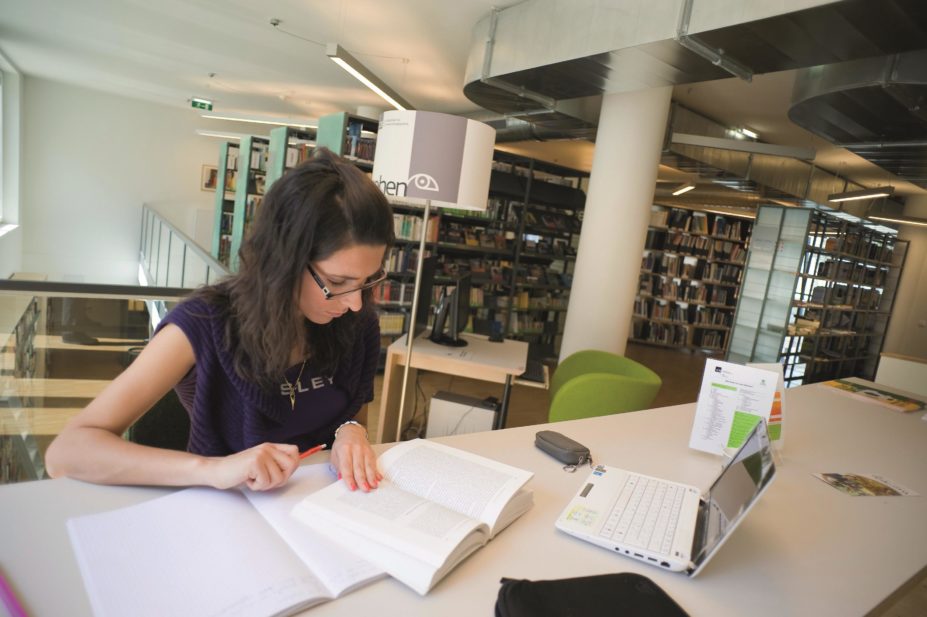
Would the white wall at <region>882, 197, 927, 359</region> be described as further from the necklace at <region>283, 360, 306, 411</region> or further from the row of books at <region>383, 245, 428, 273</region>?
the necklace at <region>283, 360, 306, 411</region>

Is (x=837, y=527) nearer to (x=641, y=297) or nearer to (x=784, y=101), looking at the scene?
(x=784, y=101)

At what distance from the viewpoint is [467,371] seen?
314 centimetres

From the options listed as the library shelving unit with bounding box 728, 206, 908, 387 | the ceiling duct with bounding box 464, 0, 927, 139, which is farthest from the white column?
the library shelving unit with bounding box 728, 206, 908, 387

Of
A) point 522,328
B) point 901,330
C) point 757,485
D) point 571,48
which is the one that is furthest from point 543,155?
point 757,485

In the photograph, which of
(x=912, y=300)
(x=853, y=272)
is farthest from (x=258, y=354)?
(x=912, y=300)

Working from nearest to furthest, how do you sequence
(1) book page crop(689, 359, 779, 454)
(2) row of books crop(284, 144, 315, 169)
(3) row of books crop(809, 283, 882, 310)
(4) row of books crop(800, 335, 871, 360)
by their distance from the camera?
(1) book page crop(689, 359, 779, 454), (2) row of books crop(284, 144, 315, 169), (3) row of books crop(809, 283, 882, 310), (4) row of books crop(800, 335, 871, 360)

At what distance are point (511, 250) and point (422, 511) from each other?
5976 millimetres

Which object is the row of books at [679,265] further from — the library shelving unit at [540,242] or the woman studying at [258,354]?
the woman studying at [258,354]

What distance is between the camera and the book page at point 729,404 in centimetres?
161

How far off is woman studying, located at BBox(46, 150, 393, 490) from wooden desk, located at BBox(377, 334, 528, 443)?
1819 millimetres

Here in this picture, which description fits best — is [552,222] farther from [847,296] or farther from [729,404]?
[729,404]

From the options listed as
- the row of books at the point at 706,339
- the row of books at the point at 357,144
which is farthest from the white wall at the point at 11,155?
the row of books at the point at 706,339

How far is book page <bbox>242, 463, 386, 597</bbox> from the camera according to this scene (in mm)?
814

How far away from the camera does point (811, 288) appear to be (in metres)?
7.86
